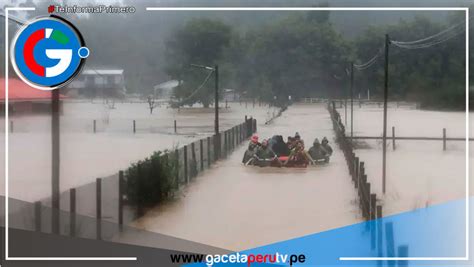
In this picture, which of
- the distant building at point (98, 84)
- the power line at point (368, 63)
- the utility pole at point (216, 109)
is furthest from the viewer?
the power line at point (368, 63)

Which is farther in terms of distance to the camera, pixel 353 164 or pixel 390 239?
pixel 353 164

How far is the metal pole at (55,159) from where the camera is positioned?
4.63 m

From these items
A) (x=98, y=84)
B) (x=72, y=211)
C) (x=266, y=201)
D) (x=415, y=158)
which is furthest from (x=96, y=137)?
(x=415, y=158)

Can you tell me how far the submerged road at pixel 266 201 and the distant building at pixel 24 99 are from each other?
102cm

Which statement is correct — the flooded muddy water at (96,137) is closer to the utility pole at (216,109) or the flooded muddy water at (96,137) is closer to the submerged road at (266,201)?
the utility pole at (216,109)

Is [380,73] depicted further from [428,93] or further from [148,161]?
[148,161]

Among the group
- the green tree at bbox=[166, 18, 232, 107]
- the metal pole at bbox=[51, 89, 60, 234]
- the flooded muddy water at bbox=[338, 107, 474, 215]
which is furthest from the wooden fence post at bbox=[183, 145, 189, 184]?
the flooded muddy water at bbox=[338, 107, 474, 215]

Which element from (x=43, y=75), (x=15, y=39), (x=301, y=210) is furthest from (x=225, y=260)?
(x=15, y=39)

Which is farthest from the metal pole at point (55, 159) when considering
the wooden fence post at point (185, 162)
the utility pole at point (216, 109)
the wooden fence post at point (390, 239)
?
the wooden fence post at point (390, 239)

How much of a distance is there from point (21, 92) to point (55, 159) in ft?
1.93

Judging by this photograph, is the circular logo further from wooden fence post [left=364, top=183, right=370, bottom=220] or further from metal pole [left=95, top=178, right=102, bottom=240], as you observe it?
wooden fence post [left=364, top=183, right=370, bottom=220]

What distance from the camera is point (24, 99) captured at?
4559mm

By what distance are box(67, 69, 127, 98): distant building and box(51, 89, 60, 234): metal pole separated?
0.12 m

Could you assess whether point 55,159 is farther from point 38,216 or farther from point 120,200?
point 120,200
